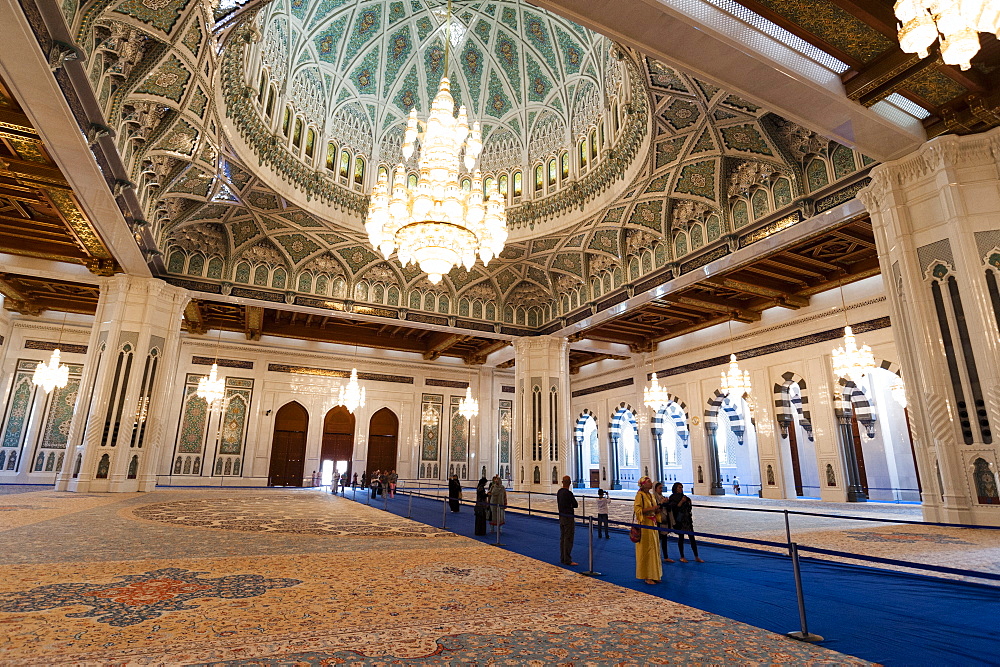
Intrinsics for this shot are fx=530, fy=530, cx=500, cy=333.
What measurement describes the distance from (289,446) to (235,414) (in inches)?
75.3

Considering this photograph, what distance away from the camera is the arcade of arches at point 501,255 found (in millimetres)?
6004

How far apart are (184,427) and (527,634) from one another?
53.0ft

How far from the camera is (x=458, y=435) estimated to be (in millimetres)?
19062

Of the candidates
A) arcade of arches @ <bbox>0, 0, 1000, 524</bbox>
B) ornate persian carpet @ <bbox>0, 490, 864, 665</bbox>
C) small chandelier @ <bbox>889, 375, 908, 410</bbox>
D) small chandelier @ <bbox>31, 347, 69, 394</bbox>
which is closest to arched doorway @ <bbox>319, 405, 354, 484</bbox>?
arcade of arches @ <bbox>0, 0, 1000, 524</bbox>

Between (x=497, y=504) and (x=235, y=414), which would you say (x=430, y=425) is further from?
(x=497, y=504)

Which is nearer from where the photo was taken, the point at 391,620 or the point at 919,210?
the point at 391,620

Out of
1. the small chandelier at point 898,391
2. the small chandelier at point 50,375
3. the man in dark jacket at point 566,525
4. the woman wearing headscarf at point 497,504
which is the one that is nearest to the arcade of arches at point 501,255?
the small chandelier at point 898,391

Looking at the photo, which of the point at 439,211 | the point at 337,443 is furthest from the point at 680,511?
the point at 337,443

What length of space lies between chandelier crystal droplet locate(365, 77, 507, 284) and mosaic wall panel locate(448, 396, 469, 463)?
1245 cm

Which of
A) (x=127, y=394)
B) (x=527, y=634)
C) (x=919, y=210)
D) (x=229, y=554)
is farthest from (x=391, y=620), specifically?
(x=127, y=394)

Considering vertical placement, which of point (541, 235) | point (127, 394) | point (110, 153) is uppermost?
point (541, 235)

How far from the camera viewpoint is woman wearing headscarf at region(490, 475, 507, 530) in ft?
19.5

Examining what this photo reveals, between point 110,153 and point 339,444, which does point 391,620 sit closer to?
point 110,153

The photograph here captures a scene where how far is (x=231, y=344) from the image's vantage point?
659 inches
